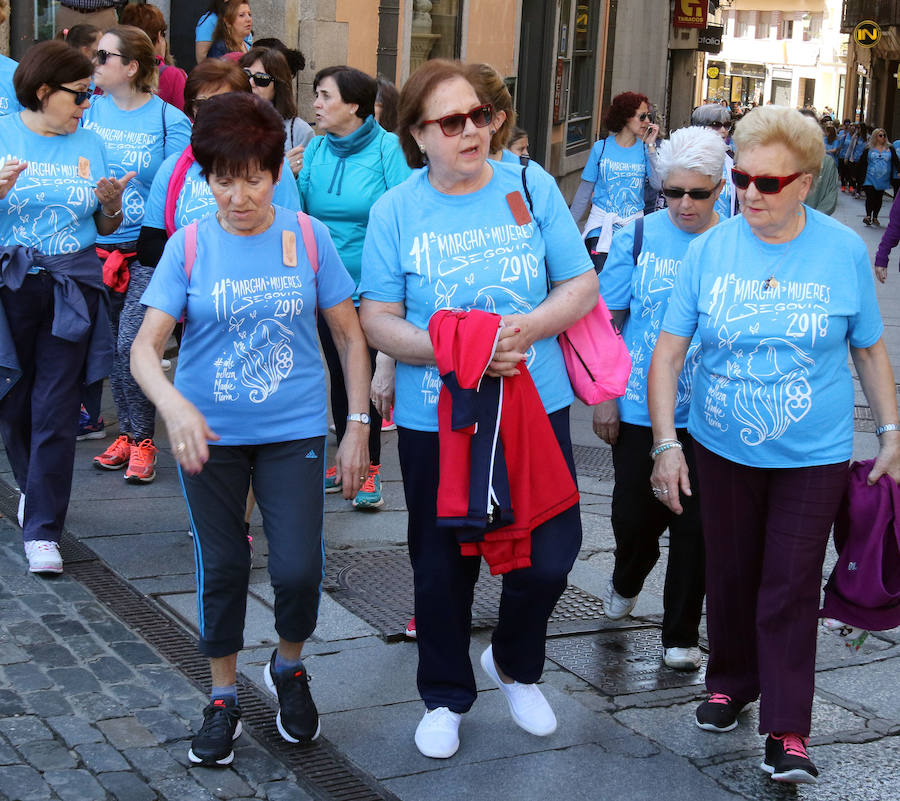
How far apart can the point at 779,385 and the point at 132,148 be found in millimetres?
3895

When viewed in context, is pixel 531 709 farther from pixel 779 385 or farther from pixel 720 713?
pixel 779 385

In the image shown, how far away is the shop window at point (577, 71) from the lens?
22.8 metres

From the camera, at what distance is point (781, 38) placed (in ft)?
273

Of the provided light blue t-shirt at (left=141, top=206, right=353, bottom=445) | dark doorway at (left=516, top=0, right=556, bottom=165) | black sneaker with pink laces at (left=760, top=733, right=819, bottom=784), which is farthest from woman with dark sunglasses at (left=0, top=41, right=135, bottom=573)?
dark doorway at (left=516, top=0, right=556, bottom=165)

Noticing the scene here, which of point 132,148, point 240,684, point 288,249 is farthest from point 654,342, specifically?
point 132,148

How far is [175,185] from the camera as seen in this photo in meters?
5.46

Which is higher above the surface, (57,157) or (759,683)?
(57,157)

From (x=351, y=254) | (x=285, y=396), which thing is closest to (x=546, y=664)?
(x=285, y=396)

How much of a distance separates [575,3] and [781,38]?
208 feet

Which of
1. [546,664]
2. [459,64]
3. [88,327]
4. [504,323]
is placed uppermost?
[459,64]

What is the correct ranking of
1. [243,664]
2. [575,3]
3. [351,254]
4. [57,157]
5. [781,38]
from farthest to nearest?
[781,38]
[575,3]
[351,254]
[57,157]
[243,664]

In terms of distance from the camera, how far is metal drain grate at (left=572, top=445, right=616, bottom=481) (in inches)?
293

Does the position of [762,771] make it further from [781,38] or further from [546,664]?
[781,38]

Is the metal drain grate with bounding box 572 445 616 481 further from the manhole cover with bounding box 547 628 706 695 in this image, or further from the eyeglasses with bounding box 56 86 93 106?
the eyeglasses with bounding box 56 86 93 106
